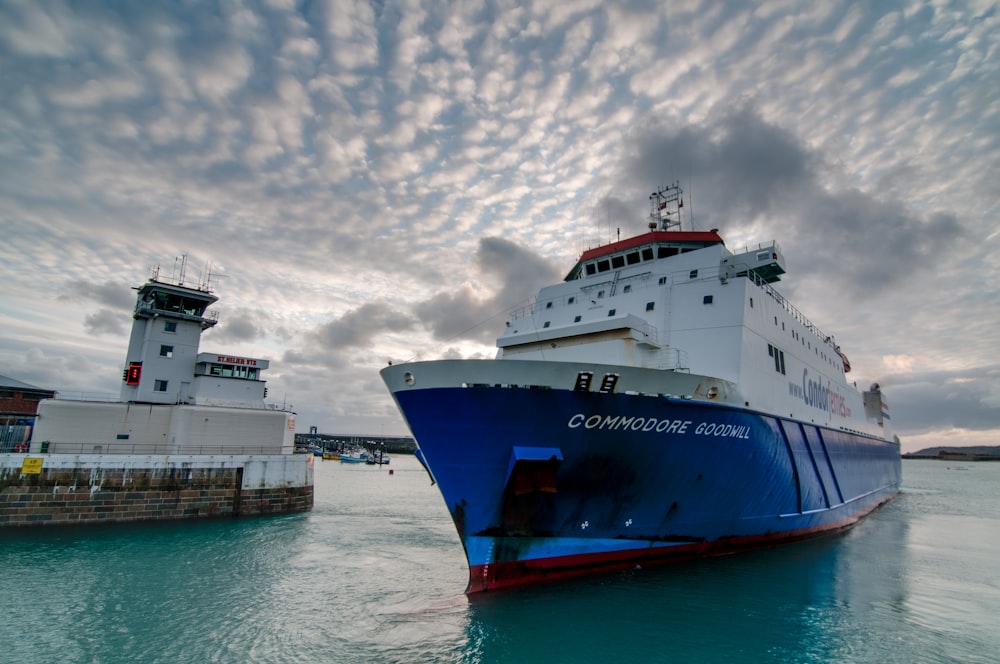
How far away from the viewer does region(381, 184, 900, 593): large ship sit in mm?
10836

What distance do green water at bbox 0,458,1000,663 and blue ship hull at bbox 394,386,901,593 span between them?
837 mm

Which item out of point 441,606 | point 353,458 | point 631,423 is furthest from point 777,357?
point 353,458

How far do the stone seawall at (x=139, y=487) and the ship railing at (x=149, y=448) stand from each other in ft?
4.52

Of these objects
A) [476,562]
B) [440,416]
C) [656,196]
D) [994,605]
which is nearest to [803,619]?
[994,605]

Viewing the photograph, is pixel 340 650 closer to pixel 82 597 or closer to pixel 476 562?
pixel 476 562

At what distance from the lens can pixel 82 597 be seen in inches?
472

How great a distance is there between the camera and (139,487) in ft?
71.5

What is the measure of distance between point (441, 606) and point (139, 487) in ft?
58.3

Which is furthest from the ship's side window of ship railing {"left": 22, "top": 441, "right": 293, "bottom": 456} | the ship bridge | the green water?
ship railing {"left": 22, "top": 441, "right": 293, "bottom": 456}

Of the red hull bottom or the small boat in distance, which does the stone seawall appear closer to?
the red hull bottom

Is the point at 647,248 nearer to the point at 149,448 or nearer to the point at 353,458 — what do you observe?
the point at 149,448

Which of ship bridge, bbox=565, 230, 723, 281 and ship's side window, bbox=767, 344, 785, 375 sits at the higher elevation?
ship bridge, bbox=565, 230, 723, 281

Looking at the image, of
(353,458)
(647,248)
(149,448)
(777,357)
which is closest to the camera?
(777,357)

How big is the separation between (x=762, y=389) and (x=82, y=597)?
19211 millimetres
